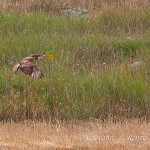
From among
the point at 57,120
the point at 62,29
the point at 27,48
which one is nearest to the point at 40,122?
the point at 57,120

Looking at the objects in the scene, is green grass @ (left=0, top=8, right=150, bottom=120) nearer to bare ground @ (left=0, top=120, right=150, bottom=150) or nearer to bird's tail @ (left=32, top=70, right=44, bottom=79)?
bird's tail @ (left=32, top=70, right=44, bottom=79)

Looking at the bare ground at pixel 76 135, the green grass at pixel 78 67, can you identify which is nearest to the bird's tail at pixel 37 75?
the green grass at pixel 78 67

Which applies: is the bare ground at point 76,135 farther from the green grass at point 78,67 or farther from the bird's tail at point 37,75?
the bird's tail at point 37,75

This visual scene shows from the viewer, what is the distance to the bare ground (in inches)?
159

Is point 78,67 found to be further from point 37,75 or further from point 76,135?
point 76,135

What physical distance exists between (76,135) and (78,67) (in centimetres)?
252

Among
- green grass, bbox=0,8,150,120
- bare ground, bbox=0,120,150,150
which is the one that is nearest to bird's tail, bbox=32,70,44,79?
green grass, bbox=0,8,150,120

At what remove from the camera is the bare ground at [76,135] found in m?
4.04

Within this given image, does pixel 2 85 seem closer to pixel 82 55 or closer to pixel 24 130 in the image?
pixel 24 130

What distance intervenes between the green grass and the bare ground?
0.30 m

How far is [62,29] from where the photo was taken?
8.60 m

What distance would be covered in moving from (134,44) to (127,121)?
329 centimetres

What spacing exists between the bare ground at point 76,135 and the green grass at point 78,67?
0.30 m

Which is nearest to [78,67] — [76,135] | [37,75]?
[37,75]
